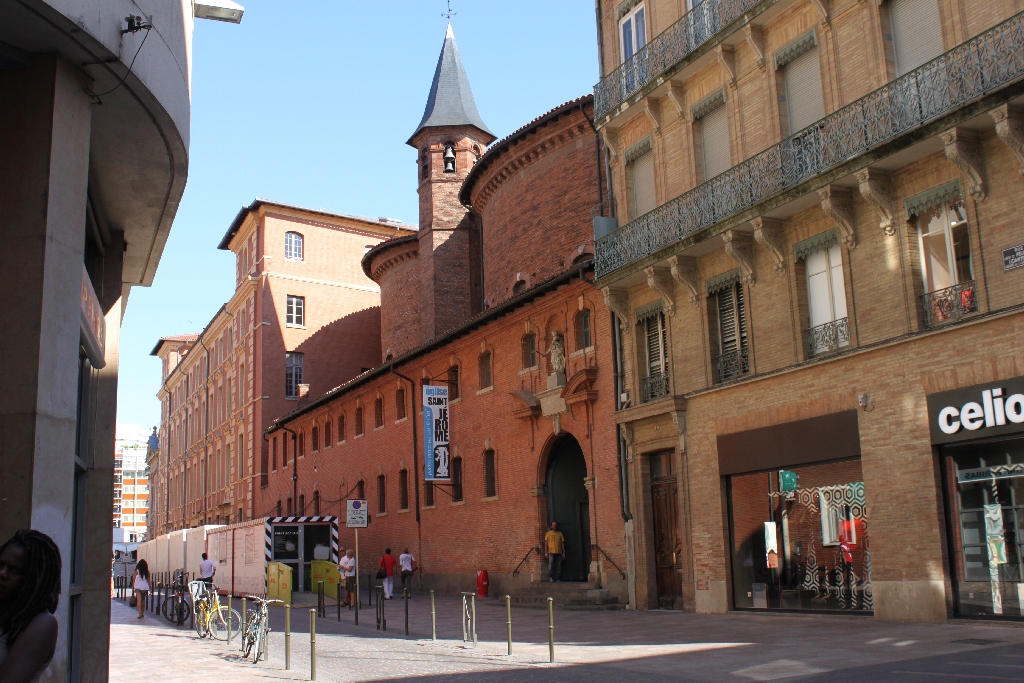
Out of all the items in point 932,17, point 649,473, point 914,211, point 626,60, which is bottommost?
point 649,473

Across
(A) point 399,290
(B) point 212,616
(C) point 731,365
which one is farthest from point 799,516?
(A) point 399,290

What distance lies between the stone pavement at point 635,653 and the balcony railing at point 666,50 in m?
11.6

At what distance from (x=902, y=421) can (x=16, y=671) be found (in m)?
14.8

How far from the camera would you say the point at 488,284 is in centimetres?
3812

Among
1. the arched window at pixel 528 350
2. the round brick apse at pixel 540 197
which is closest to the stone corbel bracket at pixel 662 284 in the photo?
the arched window at pixel 528 350

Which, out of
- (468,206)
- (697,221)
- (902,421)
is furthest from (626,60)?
(468,206)

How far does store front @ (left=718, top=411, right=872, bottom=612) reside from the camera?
57.1ft

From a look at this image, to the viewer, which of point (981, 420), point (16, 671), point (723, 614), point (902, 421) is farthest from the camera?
point (723, 614)

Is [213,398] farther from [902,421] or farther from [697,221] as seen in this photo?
[902,421]

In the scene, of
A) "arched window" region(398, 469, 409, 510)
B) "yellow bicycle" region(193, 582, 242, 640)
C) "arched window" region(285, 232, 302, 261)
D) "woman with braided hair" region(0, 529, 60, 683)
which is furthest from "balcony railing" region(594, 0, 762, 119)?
"arched window" region(285, 232, 302, 261)

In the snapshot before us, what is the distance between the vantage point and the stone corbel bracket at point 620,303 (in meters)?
23.9

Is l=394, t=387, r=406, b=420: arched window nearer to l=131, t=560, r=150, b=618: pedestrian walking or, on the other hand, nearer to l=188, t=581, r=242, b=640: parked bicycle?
l=131, t=560, r=150, b=618: pedestrian walking

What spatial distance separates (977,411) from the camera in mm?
15023

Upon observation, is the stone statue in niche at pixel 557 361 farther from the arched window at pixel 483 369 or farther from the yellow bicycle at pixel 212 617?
the yellow bicycle at pixel 212 617
